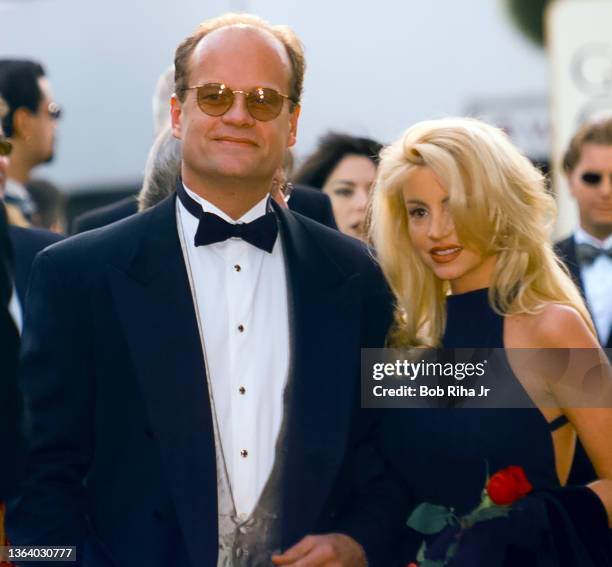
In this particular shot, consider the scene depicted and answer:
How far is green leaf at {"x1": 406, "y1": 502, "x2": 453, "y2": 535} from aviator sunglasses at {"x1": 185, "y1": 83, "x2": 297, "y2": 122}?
3.63 ft

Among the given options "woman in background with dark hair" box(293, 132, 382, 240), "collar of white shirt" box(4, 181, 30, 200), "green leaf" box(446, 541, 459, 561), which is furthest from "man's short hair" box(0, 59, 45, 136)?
"green leaf" box(446, 541, 459, 561)

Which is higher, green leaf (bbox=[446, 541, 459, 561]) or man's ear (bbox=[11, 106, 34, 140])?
man's ear (bbox=[11, 106, 34, 140])

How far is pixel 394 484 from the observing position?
3604mm

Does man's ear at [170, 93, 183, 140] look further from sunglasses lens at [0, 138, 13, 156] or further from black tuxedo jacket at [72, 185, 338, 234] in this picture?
black tuxedo jacket at [72, 185, 338, 234]

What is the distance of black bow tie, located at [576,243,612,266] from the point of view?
6.24 m

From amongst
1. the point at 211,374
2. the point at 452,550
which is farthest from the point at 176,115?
the point at 452,550

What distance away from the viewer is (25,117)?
587cm

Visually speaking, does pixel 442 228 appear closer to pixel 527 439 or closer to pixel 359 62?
pixel 527 439

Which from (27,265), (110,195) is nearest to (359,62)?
(110,195)

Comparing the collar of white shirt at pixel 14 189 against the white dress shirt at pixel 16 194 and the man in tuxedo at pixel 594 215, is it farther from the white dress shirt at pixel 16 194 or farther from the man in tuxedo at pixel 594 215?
the man in tuxedo at pixel 594 215

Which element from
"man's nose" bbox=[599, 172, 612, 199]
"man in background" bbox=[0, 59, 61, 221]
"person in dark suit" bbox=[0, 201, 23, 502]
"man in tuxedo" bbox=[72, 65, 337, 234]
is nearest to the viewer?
"person in dark suit" bbox=[0, 201, 23, 502]

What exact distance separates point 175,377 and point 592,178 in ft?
11.8

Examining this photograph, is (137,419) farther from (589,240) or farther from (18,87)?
(589,240)

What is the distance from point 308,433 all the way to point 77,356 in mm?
608
